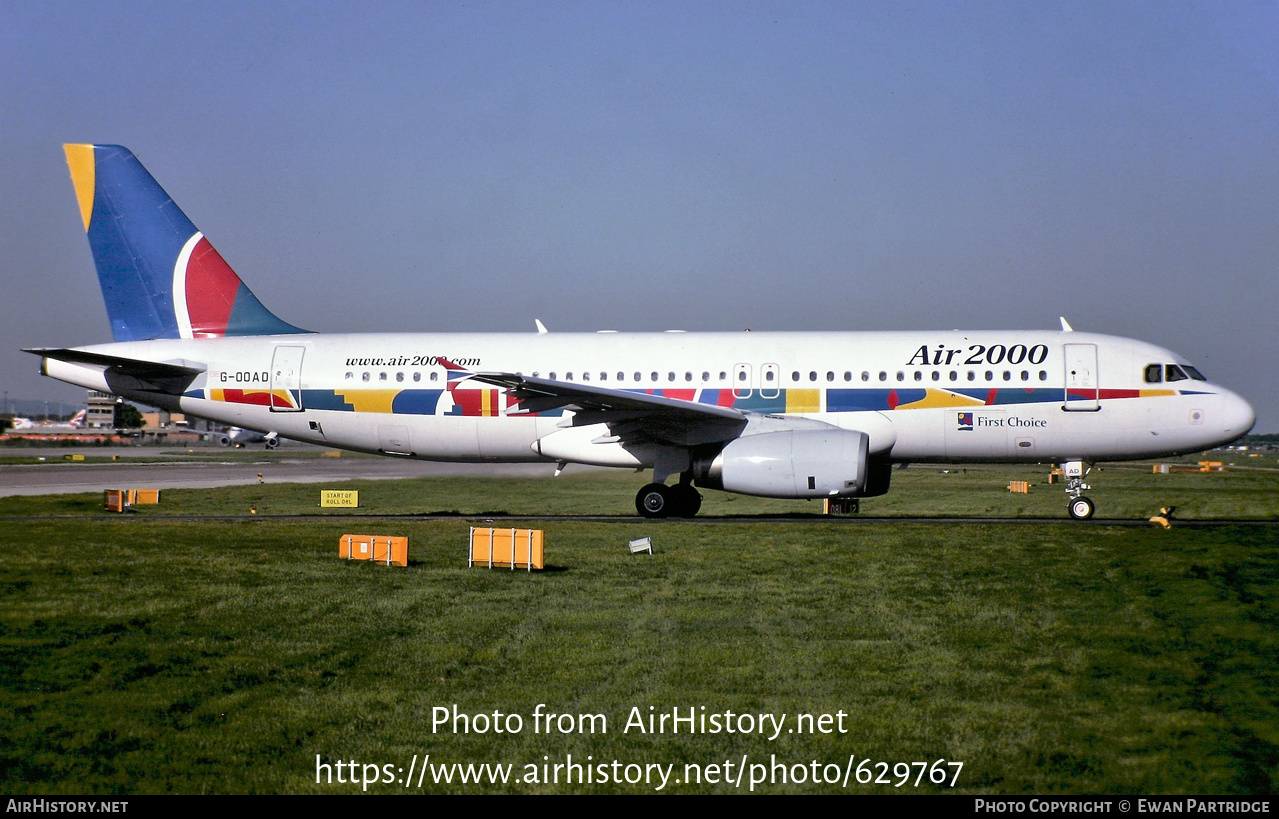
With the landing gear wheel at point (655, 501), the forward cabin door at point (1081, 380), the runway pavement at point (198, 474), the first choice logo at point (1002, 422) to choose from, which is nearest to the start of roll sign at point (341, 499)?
the runway pavement at point (198, 474)

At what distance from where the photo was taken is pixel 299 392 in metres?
23.5

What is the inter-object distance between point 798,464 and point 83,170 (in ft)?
54.7

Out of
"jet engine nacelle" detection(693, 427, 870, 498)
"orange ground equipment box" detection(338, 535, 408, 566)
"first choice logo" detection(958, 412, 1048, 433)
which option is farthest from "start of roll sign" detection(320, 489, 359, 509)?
"first choice logo" detection(958, 412, 1048, 433)

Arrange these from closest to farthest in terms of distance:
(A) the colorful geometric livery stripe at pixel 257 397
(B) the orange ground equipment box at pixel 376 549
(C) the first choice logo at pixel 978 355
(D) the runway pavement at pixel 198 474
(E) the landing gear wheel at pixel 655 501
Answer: (B) the orange ground equipment box at pixel 376 549
(C) the first choice logo at pixel 978 355
(E) the landing gear wheel at pixel 655 501
(A) the colorful geometric livery stripe at pixel 257 397
(D) the runway pavement at pixel 198 474

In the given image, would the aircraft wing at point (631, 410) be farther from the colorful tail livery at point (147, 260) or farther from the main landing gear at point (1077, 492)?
the colorful tail livery at point (147, 260)

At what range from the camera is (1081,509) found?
72.0 ft

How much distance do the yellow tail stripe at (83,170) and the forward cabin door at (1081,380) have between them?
68.1ft

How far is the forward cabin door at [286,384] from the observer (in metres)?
23.6

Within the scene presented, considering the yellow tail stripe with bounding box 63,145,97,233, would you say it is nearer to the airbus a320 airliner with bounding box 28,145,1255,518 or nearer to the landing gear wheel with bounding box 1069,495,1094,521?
the airbus a320 airliner with bounding box 28,145,1255,518

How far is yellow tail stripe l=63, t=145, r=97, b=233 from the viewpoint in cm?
2384

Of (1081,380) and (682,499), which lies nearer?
(1081,380)

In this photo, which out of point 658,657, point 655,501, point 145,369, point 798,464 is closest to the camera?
point 658,657

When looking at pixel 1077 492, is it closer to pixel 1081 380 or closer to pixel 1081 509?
pixel 1081 509

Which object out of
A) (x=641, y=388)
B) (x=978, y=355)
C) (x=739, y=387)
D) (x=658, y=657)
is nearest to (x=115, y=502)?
(x=641, y=388)
